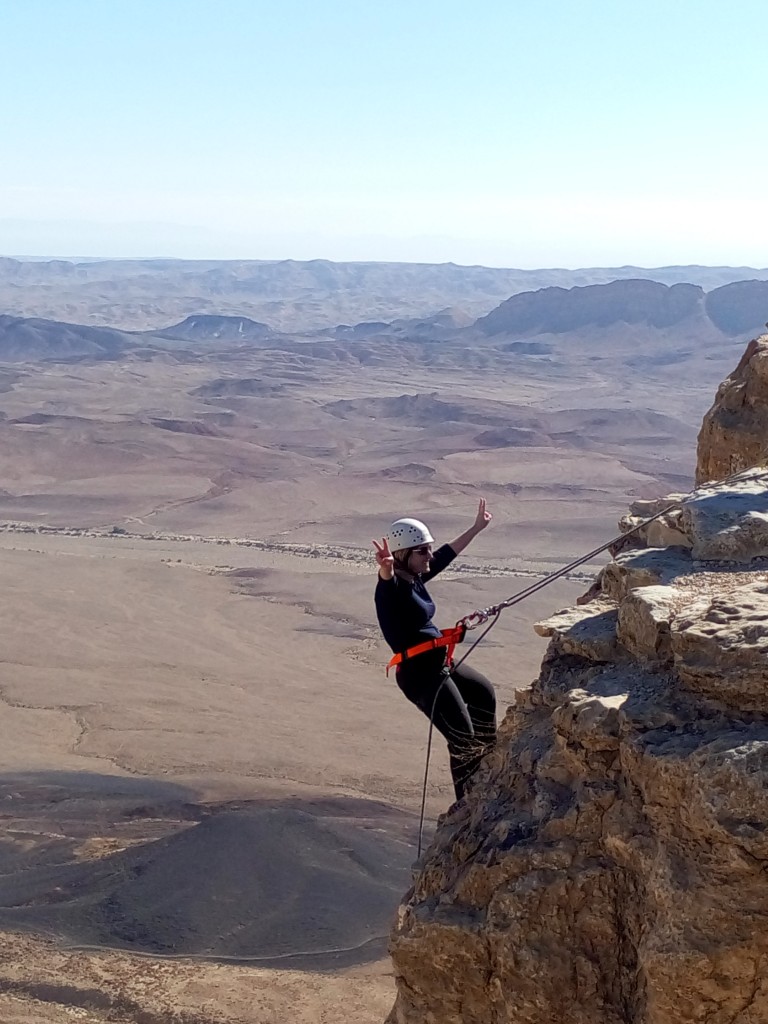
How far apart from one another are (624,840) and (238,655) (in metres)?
21.7

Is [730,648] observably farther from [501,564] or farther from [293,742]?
[501,564]

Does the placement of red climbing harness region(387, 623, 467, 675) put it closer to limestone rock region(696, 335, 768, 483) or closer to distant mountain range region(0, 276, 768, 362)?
limestone rock region(696, 335, 768, 483)

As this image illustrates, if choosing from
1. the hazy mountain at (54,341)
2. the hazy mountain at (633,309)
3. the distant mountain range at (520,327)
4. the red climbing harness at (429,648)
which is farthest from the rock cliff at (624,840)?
the hazy mountain at (633,309)

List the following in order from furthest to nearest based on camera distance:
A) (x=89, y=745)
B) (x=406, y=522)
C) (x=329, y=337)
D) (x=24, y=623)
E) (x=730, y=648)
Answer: (x=329, y=337), (x=24, y=623), (x=89, y=745), (x=406, y=522), (x=730, y=648)

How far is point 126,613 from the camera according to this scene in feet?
92.0

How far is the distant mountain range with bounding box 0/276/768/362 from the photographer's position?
101 metres

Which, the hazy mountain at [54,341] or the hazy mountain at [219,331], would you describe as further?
the hazy mountain at [219,331]

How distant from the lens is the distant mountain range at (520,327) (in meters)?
101

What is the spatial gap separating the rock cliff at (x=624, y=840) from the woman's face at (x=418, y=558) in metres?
0.73

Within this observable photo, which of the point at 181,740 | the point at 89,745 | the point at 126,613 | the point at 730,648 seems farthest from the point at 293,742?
the point at 730,648

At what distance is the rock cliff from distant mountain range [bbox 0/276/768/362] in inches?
3666

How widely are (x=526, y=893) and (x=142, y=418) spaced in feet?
205

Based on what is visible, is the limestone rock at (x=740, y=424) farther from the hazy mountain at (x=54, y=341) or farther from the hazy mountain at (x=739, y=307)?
the hazy mountain at (x=739, y=307)

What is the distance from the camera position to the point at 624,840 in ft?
11.8
